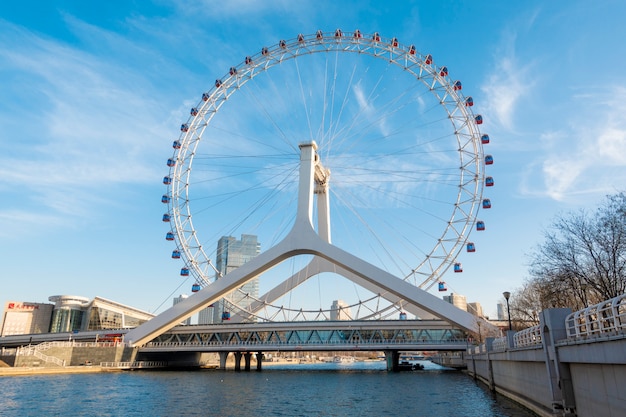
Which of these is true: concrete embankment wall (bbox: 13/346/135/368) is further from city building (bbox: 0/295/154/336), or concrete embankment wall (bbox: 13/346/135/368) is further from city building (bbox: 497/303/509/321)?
city building (bbox: 0/295/154/336)

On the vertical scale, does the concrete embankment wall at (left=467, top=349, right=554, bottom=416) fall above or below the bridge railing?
below

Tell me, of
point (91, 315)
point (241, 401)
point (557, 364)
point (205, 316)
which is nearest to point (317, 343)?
point (241, 401)

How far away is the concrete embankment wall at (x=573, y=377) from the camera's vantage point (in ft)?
32.6

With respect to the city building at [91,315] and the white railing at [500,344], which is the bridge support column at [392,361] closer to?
the white railing at [500,344]

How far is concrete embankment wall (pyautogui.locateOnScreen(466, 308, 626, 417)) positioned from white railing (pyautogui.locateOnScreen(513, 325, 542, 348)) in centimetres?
34

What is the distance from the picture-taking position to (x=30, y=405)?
69.5 ft

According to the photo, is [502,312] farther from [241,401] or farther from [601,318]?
[601,318]

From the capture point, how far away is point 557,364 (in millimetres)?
13500

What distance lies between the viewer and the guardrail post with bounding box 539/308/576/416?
43.0 feet

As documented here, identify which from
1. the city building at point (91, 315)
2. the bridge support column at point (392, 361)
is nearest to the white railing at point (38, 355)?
the bridge support column at point (392, 361)

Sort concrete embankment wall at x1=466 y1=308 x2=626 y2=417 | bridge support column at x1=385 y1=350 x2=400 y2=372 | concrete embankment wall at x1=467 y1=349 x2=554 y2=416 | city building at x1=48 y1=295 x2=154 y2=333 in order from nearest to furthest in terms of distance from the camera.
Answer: concrete embankment wall at x1=466 y1=308 x2=626 y2=417
concrete embankment wall at x1=467 y1=349 x2=554 y2=416
bridge support column at x1=385 y1=350 x2=400 y2=372
city building at x1=48 y1=295 x2=154 y2=333

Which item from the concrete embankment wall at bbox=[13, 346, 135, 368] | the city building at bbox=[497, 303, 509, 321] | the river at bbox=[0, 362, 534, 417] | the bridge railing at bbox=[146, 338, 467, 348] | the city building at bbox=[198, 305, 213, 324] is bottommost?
the river at bbox=[0, 362, 534, 417]

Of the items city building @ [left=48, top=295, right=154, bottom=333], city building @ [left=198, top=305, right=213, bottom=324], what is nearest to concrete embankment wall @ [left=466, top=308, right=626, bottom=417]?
city building @ [left=48, top=295, right=154, bottom=333]

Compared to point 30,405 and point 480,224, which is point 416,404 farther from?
point 480,224
